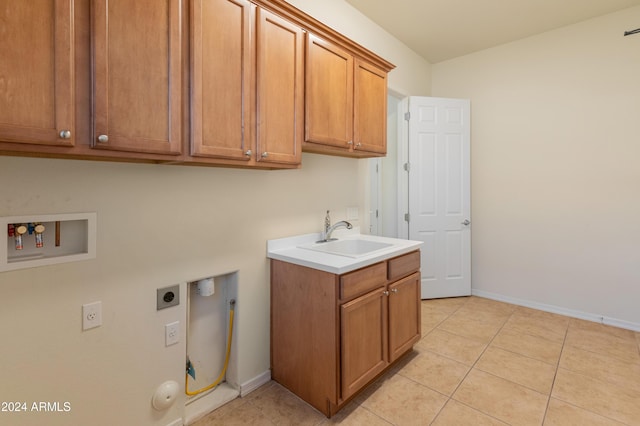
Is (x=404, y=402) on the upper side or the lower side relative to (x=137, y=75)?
lower

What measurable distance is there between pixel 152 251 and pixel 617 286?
403cm

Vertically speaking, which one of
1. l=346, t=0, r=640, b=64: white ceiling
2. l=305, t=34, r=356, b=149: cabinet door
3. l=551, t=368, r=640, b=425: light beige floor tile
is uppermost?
l=346, t=0, r=640, b=64: white ceiling

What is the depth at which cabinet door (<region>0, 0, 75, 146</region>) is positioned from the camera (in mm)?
971

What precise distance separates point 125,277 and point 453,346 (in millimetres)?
2472

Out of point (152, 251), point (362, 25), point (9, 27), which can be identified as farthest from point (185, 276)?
point (362, 25)

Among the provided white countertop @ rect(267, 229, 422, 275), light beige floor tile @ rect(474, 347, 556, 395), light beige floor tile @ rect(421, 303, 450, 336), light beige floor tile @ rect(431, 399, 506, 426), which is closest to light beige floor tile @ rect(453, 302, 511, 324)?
light beige floor tile @ rect(421, 303, 450, 336)

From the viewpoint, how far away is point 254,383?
2066 mm

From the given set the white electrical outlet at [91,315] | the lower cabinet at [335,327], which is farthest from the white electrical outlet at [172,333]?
the lower cabinet at [335,327]

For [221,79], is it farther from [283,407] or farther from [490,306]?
[490,306]

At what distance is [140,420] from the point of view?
1575mm

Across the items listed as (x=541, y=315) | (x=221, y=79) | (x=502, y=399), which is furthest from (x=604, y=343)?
(x=221, y=79)

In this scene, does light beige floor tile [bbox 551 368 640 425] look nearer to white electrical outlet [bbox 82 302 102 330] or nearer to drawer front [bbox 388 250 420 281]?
drawer front [bbox 388 250 420 281]

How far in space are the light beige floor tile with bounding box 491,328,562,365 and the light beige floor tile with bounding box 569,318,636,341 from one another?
1.98 feet

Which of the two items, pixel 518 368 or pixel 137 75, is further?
pixel 518 368
